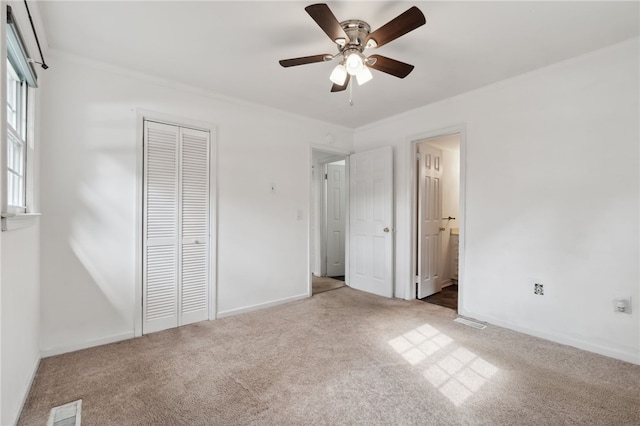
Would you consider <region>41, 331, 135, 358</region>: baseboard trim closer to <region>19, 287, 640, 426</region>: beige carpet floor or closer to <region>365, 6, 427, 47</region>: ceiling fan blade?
<region>19, 287, 640, 426</region>: beige carpet floor

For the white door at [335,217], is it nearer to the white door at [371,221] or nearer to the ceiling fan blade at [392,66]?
the white door at [371,221]

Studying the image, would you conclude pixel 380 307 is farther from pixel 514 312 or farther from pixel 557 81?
pixel 557 81

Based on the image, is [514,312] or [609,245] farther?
[514,312]

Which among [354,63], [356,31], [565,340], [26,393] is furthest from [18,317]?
[565,340]

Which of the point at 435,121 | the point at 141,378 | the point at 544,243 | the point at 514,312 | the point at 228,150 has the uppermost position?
the point at 435,121

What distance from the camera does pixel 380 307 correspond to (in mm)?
3553

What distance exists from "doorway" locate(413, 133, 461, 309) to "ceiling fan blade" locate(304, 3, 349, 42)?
2.20 metres

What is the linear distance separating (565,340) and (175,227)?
3711 mm

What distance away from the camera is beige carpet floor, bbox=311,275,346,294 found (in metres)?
4.41

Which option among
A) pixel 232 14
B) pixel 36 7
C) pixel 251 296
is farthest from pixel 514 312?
pixel 36 7

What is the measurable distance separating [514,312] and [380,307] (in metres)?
1.36

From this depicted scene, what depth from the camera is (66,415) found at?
1.68m

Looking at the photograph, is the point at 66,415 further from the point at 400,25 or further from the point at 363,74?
the point at 400,25

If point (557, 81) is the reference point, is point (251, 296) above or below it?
below
